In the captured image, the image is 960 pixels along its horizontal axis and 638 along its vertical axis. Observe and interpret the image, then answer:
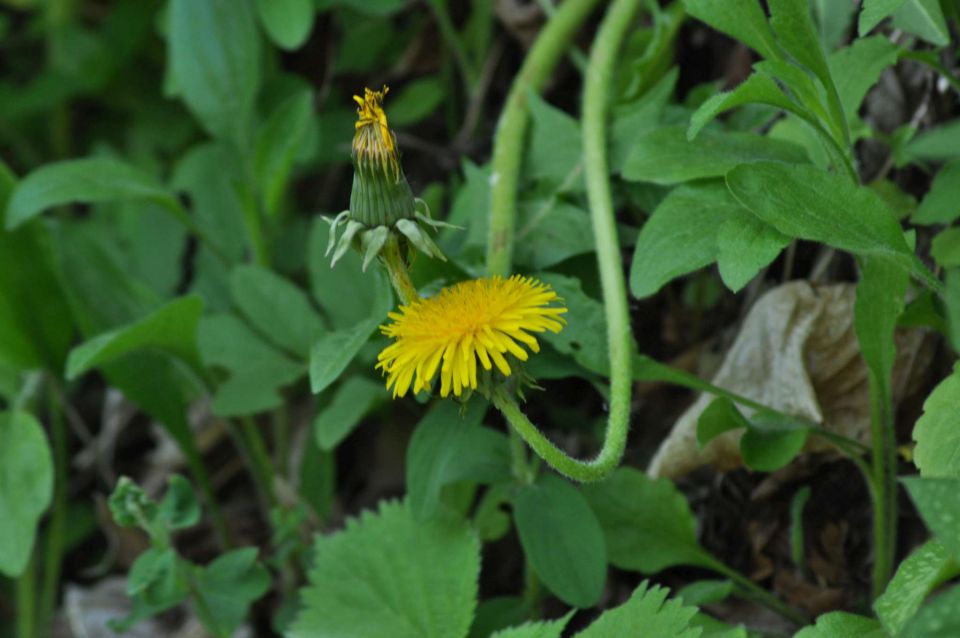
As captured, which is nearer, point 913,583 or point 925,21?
point 913,583

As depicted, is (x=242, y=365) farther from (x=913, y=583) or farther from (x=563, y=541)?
(x=913, y=583)

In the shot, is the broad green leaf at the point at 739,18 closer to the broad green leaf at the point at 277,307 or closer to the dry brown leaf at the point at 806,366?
the dry brown leaf at the point at 806,366

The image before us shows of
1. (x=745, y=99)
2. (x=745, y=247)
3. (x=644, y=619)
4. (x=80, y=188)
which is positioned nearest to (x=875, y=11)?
(x=745, y=99)

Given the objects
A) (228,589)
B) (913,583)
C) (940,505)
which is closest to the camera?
(940,505)

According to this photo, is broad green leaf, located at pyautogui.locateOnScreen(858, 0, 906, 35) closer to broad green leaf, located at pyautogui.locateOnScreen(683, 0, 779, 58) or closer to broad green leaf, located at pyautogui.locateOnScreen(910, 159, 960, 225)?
broad green leaf, located at pyautogui.locateOnScreen(683, 0, 779, 58)

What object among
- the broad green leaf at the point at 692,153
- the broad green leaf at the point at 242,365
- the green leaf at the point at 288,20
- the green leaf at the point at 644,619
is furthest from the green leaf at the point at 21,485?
the broad green leaf at the point at 692,153

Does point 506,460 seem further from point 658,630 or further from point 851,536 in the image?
point 851,536

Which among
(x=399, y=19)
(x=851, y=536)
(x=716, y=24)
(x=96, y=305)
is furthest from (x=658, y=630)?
(x=399, y=19)

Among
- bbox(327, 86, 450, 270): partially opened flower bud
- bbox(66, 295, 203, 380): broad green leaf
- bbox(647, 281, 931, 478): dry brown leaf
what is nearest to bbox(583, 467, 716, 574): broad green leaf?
bbox(647, 281, 931, 478): dry brown leaf
